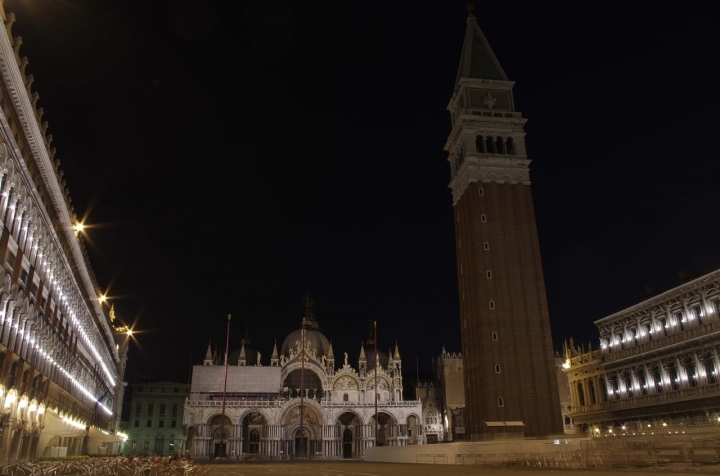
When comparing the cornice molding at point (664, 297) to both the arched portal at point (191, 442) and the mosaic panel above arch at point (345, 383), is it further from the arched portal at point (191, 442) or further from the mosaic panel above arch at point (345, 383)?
the arched portal at point (191, 442)

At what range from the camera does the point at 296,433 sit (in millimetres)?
92125

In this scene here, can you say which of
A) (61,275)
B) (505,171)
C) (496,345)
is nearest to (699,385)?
(496,345)

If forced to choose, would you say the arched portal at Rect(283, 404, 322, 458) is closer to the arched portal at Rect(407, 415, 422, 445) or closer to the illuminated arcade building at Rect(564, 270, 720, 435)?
the arched portal at Rect(407, 415, 422, 445)

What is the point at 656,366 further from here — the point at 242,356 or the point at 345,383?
the point at 242,356

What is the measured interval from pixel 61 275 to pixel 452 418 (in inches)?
2680

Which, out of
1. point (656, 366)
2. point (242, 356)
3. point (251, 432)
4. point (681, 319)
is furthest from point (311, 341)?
point (681, 319)

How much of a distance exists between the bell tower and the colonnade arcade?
30.4 m

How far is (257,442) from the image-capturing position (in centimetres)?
9438

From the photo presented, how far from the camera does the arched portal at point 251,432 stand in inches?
3652

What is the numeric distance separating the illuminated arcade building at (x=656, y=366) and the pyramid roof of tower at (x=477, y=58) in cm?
3075

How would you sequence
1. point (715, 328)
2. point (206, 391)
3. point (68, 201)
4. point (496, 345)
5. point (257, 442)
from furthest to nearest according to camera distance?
point (257, 442), point (206, 391), point (496, 345), point (715, 328), point (68, 201)

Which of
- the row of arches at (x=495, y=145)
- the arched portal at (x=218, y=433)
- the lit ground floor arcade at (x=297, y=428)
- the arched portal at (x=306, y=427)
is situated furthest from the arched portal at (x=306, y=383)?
the row of arches at (x=495, y=145)

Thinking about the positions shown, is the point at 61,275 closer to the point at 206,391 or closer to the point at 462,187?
the point at 462,187

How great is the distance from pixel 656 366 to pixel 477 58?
39928 millimetres
